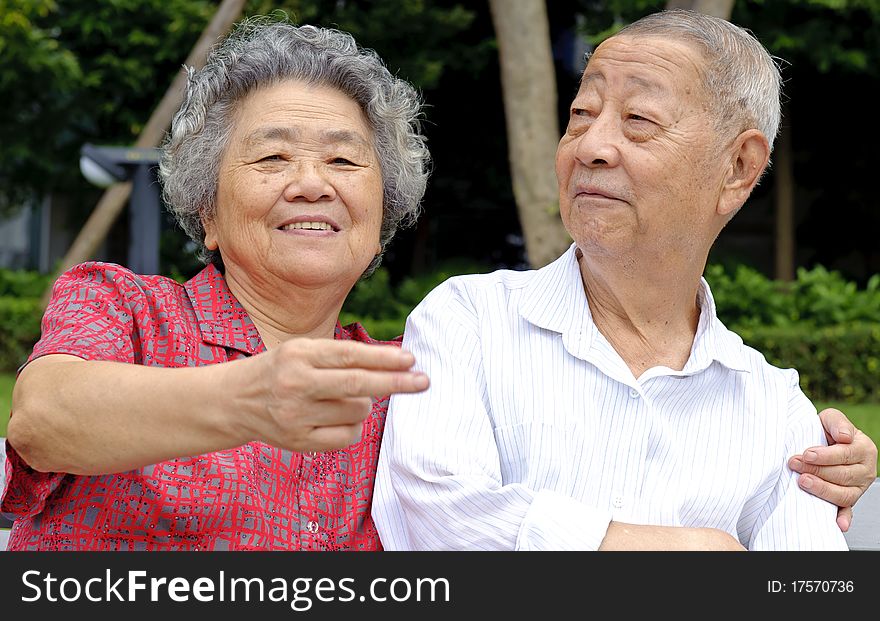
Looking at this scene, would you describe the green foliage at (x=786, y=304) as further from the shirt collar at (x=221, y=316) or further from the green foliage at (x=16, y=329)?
the shirt collar at (x=221, y=316)

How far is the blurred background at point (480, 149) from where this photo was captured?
831 cm

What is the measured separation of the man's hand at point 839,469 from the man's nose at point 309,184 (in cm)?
109

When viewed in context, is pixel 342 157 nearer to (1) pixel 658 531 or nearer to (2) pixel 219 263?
(2) pixel 219 263

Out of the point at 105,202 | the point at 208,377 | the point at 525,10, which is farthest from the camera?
the point at 105,202

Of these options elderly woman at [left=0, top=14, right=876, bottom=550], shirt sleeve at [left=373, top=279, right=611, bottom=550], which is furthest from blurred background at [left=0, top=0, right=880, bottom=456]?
shirt sleeve at [left=373, top=279, right=611, bottom=550]

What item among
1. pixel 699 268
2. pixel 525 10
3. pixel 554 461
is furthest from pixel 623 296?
pixel 525 10

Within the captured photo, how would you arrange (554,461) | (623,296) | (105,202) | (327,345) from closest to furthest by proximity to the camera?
(327,345), (554,461), (623,296), (105,202)

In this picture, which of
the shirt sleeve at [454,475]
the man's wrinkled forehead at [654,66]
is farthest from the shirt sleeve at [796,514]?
the man's wrinkled forehead at [654,66]

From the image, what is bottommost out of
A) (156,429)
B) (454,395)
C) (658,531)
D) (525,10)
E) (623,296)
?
(658,531)

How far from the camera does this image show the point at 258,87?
2250 mm

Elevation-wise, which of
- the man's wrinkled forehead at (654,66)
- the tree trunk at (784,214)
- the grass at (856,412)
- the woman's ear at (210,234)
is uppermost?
the tree trunk at (784,214)

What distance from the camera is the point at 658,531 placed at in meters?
1.85

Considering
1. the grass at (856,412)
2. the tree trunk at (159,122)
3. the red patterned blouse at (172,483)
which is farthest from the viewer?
the tree trunk at (159,122)

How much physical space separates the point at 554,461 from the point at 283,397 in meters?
0.80
